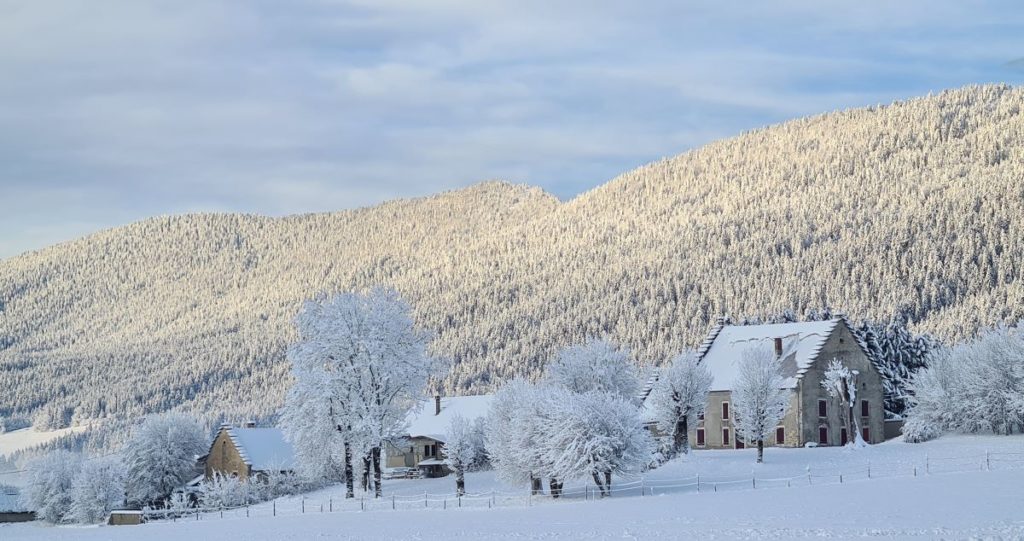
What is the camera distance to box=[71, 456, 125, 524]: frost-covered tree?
8550 cm

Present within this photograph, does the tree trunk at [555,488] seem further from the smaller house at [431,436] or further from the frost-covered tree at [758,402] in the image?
the smaller house at [431,436]

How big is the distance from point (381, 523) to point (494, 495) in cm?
1000

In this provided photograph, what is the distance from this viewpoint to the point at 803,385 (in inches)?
3241

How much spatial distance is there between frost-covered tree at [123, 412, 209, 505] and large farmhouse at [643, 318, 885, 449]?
117ft

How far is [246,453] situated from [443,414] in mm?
16262

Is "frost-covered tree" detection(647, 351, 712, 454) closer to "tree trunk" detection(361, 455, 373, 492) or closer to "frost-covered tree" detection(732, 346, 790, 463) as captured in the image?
"frost-covered tree" detection(732, 346, 790, 463)

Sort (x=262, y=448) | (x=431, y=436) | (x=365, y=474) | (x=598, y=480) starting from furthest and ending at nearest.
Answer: (x=431, y=436) < (x=262, y=448) < (x=365, y=474) < (x=598, y=480)

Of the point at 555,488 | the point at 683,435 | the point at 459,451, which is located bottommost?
the point at 555,488

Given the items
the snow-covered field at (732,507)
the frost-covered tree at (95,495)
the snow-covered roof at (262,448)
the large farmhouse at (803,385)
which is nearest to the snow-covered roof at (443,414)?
the snow-covered roof at (262,448)

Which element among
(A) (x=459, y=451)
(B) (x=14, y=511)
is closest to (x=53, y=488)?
(B) (x=14, y=511)

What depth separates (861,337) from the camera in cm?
9550

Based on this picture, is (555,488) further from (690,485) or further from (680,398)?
(680,398)

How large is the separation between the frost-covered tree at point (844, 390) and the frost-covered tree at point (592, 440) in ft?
70.4

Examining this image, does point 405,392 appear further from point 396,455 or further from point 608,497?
point 396,455
